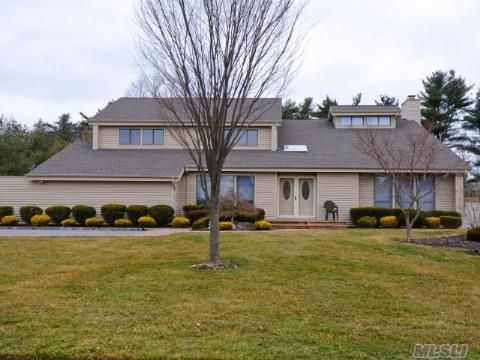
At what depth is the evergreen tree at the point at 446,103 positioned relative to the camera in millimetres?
35781

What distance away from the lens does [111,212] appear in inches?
698

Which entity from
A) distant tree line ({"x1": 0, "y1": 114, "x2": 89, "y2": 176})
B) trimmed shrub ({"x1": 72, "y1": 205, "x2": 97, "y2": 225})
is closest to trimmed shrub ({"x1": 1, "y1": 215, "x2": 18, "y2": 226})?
trimmed shrub ({"x1": 72, "y1": 205, "x2": 97, "y2": 225})

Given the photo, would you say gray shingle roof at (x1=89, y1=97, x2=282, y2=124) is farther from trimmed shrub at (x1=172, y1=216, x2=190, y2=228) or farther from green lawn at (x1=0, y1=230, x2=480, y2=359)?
green lawn at (x1=0, y1=230, x2=480, y2=359)

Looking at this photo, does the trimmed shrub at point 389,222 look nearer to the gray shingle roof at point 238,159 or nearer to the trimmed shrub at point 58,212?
the gray shingle roof at point 238,159

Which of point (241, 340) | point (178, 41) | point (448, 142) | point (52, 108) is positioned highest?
point (52, 108)

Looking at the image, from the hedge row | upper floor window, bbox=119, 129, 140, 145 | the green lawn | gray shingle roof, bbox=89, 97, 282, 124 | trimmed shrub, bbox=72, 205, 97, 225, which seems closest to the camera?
the green lawn

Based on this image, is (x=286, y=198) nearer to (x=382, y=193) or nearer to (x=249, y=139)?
(x=249, y=139)

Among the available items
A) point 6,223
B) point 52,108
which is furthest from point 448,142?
point 52,108

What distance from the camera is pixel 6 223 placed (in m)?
17.9

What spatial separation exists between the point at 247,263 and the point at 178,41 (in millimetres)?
4208

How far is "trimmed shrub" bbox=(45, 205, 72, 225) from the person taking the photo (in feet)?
59.1

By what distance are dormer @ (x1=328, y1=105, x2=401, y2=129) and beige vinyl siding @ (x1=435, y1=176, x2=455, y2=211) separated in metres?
4.52

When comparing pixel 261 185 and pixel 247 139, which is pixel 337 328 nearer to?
pixel 261 185

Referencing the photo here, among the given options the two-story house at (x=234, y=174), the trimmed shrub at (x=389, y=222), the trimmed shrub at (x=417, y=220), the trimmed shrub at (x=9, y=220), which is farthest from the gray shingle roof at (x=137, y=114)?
the trimmed shrub at (x=417, y=220)
